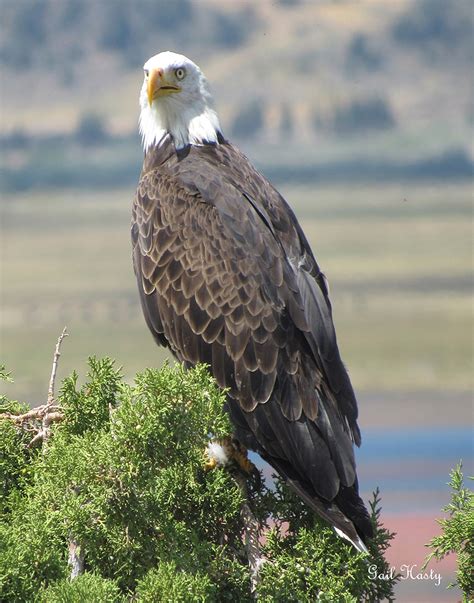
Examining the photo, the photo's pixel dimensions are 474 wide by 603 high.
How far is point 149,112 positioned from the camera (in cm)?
836

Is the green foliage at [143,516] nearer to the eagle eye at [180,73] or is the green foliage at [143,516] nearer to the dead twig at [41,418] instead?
the dead twig at [41,418]

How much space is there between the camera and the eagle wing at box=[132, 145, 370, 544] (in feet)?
22.7

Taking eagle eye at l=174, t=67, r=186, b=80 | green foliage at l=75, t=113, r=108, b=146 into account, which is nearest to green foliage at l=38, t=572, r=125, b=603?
eagle eye at l=174, t=67, r=186, b=80

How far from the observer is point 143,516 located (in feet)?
18.8

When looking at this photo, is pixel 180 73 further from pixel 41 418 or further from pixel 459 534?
pixel 459 534

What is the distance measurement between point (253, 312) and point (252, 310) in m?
0.01

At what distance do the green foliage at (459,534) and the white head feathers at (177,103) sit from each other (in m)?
3.00

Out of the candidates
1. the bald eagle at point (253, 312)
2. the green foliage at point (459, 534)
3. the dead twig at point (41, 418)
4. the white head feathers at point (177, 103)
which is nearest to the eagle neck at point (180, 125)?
the white head feathers at point (177, 103)

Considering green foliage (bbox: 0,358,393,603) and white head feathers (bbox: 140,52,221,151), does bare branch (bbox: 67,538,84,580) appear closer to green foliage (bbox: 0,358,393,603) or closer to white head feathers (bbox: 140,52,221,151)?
green foliage (bbox: 0,358,393,603)

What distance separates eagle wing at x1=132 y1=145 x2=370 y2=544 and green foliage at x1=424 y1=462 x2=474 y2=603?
0.61 m

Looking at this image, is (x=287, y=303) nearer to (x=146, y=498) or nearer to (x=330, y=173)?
(x=146, y=498)

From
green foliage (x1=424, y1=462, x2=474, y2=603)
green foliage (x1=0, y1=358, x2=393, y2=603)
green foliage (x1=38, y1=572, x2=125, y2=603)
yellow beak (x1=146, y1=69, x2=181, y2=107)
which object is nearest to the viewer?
green foliage (x1=38, y1=572, x2=125, y2=603)

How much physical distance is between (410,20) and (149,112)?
71.7 meters

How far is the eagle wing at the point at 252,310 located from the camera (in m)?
6.91
